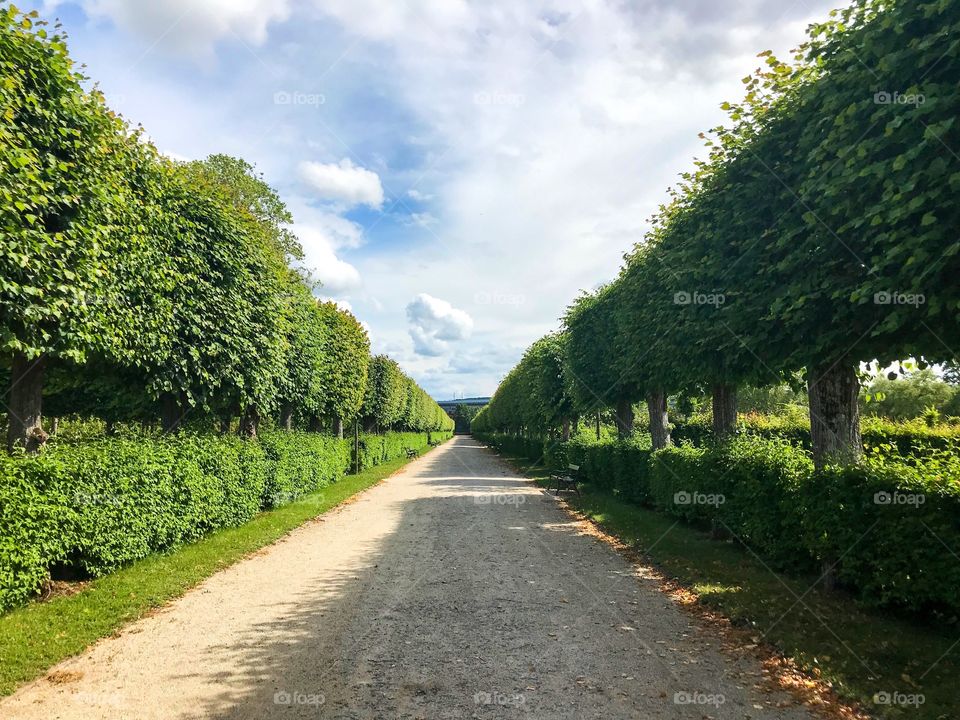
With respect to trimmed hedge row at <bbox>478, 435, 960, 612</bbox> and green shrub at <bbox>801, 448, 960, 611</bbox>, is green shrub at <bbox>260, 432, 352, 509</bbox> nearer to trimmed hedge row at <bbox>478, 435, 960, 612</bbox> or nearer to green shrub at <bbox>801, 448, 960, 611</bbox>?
trimmed hedge row at <bbox>478, 435, 960, 612</bbox>

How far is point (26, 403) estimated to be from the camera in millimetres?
9258

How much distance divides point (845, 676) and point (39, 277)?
10638 mm

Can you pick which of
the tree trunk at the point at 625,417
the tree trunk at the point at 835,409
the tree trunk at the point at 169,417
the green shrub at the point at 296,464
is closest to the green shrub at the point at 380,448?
the green shrub at the point at 296,464

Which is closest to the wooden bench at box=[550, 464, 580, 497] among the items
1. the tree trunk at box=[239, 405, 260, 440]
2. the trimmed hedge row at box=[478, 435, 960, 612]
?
the trimmed hedge row at box=[478, 435, 960, 612]

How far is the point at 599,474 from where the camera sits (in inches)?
857

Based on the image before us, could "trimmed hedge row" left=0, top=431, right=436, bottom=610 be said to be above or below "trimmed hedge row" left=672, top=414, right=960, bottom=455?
below

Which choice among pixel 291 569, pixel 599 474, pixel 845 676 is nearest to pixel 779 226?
pixel 845 676

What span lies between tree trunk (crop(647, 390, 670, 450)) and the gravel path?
349 inches

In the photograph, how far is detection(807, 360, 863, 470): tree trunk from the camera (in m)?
8.75

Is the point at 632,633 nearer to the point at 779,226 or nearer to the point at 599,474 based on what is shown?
the point at 779,226

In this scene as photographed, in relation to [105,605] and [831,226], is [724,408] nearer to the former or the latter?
[831,226]

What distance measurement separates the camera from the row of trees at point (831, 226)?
5.50 metres

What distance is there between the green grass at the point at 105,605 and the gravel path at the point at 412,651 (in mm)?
237

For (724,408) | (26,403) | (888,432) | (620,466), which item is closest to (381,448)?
(620,466)
